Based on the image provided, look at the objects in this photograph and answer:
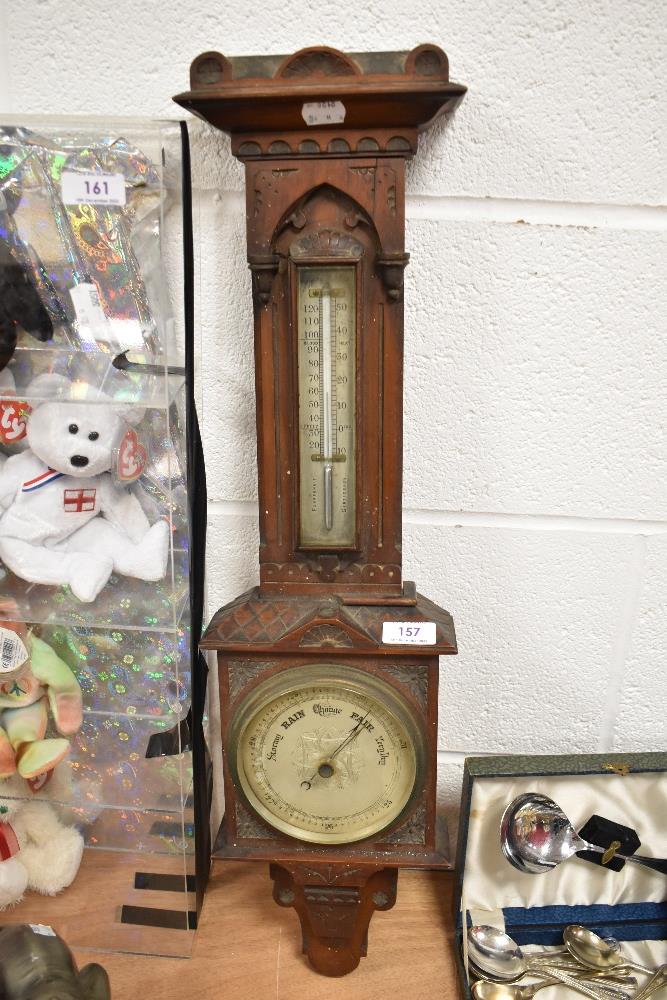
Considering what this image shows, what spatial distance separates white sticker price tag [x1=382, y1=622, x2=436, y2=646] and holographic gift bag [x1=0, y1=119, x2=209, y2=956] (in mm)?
238

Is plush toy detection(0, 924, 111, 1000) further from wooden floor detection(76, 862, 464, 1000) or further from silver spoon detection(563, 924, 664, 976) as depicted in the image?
silver spoon detection(563, 924, 664, 976)

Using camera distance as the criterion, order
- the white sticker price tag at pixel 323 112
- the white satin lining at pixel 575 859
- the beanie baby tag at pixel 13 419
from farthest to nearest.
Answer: the white satin lining at pixel 575 859, the beanie baby tag at pixel 13 419, the white sticker price tag at pixel 323 112

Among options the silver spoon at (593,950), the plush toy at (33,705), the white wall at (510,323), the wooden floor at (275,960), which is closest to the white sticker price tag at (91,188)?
the white wall at (510,323)

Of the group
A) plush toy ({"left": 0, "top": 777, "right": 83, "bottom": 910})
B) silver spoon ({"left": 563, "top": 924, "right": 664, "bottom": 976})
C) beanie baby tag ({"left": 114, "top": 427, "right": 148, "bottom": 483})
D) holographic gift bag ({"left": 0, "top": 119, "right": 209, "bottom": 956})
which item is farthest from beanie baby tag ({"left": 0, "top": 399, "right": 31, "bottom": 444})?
silver spoon ({"left": 563, "top": 924, "right": 664, "bottom": 976})

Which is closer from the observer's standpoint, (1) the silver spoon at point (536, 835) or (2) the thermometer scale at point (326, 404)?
(2) the thermometer scale at point (326, 404)

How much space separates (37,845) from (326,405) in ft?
2.19

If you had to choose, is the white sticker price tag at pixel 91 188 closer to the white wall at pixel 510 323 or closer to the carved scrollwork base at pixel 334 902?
the white wall at pixel 510 323

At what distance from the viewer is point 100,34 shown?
755 mm

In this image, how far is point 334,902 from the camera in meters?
0.82

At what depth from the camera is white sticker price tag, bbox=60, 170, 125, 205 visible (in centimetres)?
73

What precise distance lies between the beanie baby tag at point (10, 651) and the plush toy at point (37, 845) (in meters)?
0.17

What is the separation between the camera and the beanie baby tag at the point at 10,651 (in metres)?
0.81

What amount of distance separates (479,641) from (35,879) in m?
0.63

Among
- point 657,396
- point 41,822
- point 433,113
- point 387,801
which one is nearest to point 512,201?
point 433,113
